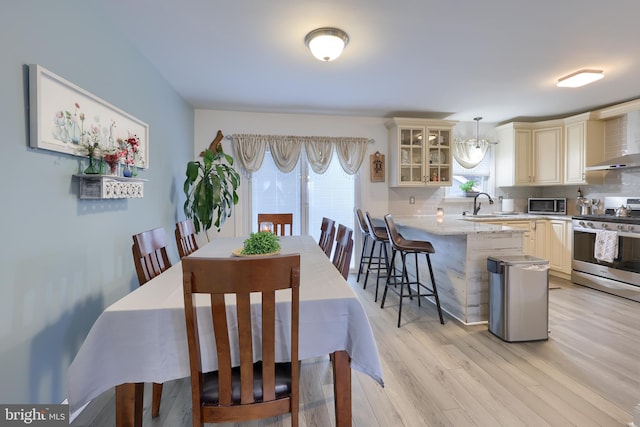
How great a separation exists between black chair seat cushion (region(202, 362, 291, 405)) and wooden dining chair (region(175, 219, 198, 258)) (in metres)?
1.32

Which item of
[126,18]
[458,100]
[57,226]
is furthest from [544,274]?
[126,18]

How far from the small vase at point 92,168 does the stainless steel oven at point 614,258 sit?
16.6ft

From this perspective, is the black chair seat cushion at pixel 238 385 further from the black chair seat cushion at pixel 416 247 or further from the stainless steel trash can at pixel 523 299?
the stainless steel trash can at pixel 523 299

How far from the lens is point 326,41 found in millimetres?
2293

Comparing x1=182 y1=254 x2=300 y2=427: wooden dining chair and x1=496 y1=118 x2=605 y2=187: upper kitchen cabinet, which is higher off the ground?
x1=496 y1=118 x2=605 y2=187: upper kitchen cabinet

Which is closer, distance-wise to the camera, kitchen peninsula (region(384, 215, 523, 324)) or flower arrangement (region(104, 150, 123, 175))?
flower arrangement (region(104, 150, 123, 175))

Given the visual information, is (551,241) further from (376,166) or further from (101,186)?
(101,186)

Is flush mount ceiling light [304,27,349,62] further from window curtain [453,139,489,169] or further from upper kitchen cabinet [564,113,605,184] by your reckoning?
upper kitchen cabinet [564,113,605,184]

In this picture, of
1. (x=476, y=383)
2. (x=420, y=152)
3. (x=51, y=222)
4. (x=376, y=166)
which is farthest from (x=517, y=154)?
(x=51, y=222)

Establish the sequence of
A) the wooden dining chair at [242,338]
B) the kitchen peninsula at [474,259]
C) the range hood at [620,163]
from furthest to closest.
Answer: the range hood at [620,163] < the kitchen peninsula at [474,259] < the wooden dining chair at [242,338]

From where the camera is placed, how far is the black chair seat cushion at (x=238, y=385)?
1.16 meters

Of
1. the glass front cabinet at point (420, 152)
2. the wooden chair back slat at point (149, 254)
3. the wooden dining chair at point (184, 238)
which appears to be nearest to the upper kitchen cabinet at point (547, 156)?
the glass front cabinet at point (420, 152)

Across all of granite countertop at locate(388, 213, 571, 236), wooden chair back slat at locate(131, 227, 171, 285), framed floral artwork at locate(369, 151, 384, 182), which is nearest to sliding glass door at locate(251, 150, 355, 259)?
framed floral artwork at locate(369, 151, 384, 182)

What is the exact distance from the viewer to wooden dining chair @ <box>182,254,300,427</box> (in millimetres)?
1021
